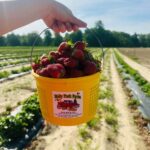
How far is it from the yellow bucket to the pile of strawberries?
0.05m

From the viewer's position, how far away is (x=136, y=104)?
26.3 ft

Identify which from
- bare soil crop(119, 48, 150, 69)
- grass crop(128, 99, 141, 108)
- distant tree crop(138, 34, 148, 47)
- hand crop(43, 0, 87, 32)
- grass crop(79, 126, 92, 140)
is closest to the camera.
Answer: hand crop(43, 0, 87, 32)

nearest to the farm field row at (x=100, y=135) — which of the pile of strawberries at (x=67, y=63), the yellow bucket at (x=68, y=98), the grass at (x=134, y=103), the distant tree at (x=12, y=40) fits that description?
the grass at (x=134, y=103)

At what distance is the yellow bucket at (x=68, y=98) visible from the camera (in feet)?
7.18

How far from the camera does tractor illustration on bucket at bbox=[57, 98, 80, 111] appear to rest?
2.26m

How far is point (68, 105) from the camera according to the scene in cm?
228

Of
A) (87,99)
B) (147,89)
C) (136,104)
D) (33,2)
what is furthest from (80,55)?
(147,89)

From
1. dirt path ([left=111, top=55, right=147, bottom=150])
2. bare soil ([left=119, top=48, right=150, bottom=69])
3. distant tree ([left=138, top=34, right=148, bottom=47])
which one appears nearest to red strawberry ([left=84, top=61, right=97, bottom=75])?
dirt path ([left=111, top=55, right=147, bottom=150])

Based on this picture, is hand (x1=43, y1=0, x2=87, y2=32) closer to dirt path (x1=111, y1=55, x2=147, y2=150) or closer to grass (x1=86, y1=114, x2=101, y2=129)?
dirt path (x1=111, y1=55, x2=147, y2=150)

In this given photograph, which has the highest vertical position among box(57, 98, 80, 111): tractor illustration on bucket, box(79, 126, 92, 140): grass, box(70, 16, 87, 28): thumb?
box(70, 16, 87, 28): thumb

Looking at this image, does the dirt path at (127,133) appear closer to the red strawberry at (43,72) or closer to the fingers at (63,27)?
the red strawberry at (43,72)

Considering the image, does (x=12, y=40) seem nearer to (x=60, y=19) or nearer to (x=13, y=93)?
(x=13, y=93)

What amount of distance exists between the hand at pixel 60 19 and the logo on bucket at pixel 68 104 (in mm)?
461

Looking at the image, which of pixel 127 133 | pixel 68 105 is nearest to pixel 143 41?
pixel 127 133
